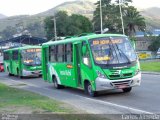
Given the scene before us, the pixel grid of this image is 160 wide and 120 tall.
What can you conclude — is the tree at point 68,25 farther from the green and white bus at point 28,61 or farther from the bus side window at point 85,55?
the bus side window at point 85,55

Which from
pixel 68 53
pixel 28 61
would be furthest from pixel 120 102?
pixel 28 61

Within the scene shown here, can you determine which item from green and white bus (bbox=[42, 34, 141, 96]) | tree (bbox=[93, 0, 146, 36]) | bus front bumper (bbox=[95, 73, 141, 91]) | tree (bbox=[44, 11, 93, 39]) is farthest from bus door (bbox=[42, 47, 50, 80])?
tree (bbox=[93, 0, 146, 36])

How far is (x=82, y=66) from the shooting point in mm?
18484

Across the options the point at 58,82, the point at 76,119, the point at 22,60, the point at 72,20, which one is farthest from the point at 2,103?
the point at 72,20

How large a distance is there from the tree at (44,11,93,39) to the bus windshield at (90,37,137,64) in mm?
70265

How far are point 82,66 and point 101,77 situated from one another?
1.68 metres

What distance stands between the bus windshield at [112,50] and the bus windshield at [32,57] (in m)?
18.1

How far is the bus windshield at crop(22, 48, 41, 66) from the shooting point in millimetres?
35781

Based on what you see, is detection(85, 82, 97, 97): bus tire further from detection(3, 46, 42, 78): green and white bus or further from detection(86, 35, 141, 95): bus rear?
detection(3, 46, 42, 78): green and white bus

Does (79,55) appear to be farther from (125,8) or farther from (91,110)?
(125,8)

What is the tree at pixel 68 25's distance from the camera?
89450mm

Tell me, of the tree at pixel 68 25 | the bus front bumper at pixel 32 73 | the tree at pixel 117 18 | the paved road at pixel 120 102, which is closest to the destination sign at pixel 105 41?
the paved road at pixel 120 102

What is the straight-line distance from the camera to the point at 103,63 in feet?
56.6

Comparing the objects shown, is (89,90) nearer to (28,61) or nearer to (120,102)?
(120,102)
